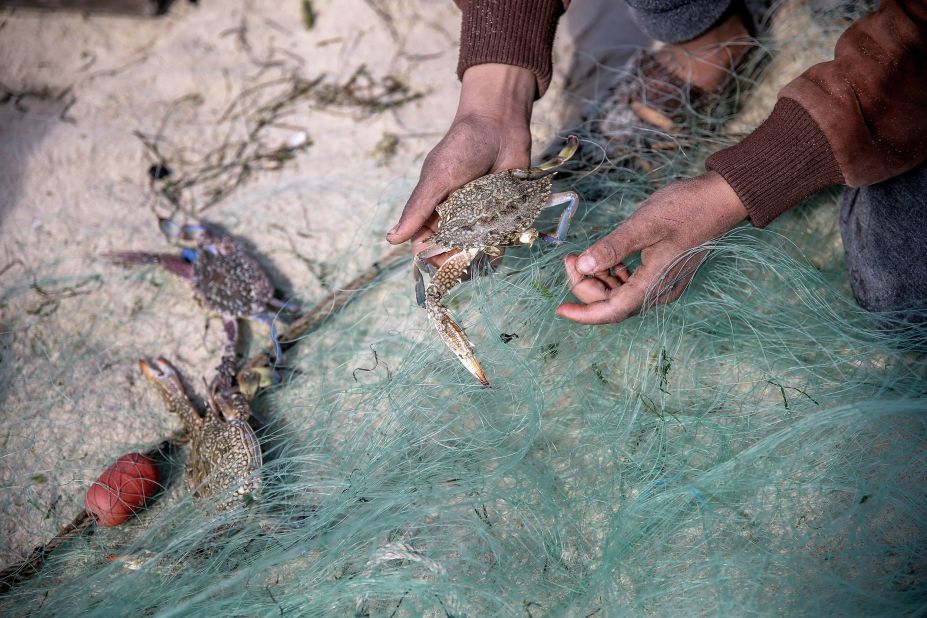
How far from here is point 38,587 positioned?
2.01m

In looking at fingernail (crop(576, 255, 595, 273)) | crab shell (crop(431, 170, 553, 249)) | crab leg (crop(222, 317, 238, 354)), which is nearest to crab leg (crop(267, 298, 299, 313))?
crab leg (crop(222, 317, 238, 354))

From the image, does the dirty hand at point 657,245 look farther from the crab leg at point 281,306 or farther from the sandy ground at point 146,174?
the crab leg at point 281,306

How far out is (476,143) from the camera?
2119mm

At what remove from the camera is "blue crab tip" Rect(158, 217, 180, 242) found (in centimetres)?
275

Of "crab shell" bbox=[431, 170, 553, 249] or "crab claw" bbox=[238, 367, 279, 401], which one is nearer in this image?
"crab shell" bbox=[431, 170, 553, 249]

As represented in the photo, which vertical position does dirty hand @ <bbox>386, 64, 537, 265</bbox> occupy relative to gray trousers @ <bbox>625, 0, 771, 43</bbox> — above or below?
below

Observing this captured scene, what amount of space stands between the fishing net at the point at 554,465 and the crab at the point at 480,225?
164 mm

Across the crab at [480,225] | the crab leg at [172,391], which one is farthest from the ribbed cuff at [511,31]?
the crab leg at [172,391]

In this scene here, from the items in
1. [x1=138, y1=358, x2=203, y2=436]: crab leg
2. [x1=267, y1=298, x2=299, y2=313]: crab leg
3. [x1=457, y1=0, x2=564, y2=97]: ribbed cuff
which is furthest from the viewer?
[x1=267, y1=298, x2=299, y2=313]: crab leg

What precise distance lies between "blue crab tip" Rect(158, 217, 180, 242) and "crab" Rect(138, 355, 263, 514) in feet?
2.05

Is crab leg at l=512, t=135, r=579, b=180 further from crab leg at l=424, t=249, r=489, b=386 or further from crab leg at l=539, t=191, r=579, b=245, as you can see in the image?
crab leg at l=424, t=249, r=489, b=386

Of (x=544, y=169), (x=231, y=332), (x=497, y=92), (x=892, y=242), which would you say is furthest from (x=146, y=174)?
(x=892, y=242)

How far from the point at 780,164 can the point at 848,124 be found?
20 centimetres

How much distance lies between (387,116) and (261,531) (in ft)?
6.84
